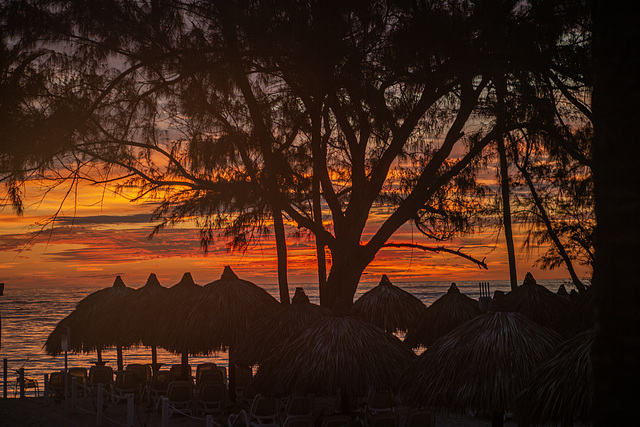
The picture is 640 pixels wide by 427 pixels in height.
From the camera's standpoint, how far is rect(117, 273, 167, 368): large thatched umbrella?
16509mm

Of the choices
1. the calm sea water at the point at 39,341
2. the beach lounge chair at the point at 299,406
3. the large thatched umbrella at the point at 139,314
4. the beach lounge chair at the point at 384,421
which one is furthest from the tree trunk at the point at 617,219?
the calm sea water at the point at 39,341

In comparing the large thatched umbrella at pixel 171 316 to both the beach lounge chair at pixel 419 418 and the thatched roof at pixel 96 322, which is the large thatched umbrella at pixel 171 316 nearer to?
the thatched roof at pixel 96 322

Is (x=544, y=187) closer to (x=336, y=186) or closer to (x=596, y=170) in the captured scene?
(x=336, y=186)

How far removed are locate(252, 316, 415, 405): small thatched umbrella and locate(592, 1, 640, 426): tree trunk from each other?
601 cm

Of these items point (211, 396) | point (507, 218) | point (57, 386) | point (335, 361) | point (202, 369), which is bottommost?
point (57, 386)

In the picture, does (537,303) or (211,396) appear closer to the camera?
(211,396)

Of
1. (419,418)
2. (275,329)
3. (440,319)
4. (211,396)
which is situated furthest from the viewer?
(440,319)

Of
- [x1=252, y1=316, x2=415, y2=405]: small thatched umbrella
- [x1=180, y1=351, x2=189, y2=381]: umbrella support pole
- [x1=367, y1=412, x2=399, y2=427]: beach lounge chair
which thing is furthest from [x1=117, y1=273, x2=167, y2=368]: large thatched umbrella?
[x1=367, y1=412, x2=399, y2=427]: beach lounge chair

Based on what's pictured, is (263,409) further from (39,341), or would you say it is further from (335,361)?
(39,341)

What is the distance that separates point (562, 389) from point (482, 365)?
187 centimetres

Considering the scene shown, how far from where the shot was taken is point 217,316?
1341cm

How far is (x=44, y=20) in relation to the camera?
32.1 ft

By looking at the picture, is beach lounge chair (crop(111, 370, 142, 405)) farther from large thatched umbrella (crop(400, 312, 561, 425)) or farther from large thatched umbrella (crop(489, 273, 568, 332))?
large thatched umbrella (crop(400, 312, 561, 425))

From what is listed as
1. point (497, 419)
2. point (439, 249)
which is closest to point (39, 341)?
point (439, 249)
